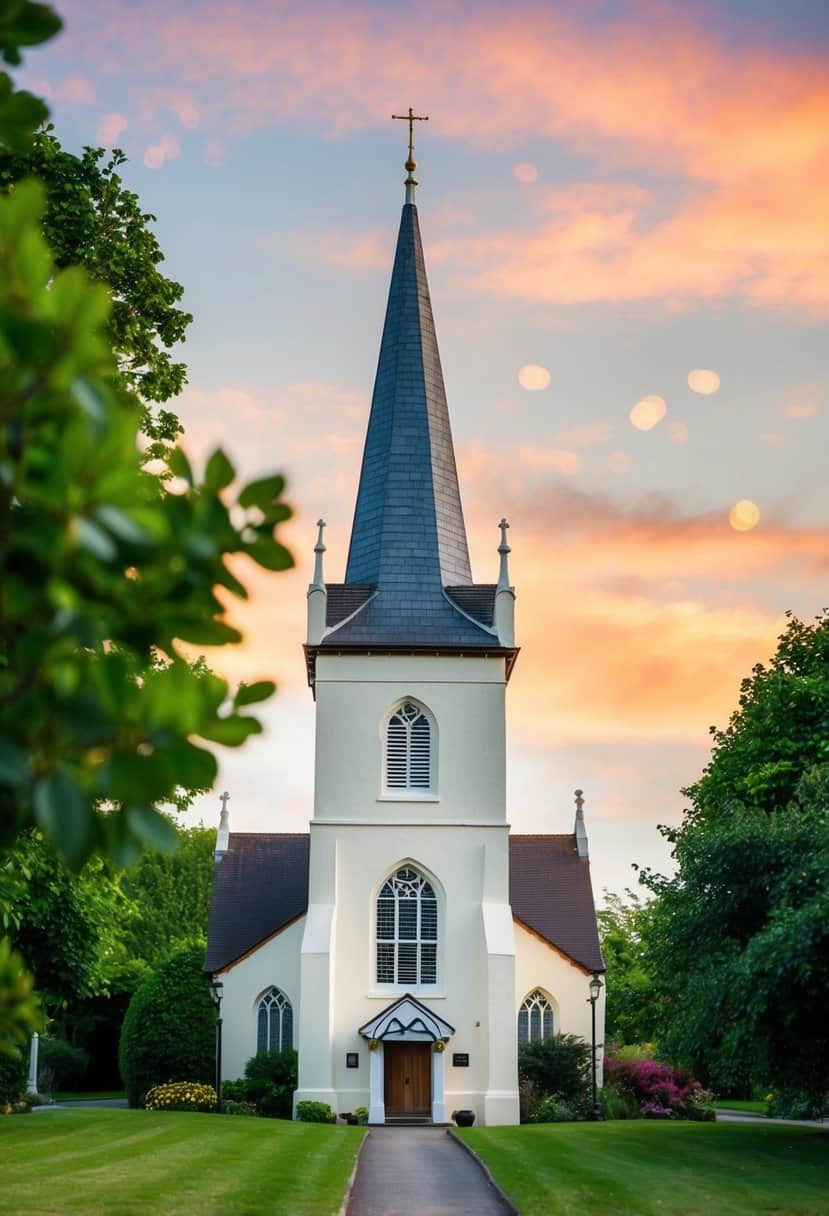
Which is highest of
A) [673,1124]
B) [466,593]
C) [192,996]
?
[466,593]

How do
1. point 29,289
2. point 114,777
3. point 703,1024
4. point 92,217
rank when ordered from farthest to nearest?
point 703,1024
point 92,217
point 29,289
point 114,777

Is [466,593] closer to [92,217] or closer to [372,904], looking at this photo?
[372,904]

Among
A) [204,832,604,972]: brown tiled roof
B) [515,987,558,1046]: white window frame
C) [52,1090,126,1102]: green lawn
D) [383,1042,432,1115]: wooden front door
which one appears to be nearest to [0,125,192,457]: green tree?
[383,1042,432,1115]: wooden front door

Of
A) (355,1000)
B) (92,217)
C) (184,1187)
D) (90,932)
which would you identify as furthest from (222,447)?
(355,1000)

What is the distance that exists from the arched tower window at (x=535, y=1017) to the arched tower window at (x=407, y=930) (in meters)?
5.10

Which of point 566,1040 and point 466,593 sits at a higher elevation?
point 466,593

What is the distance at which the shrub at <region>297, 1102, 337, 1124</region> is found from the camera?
112 ft

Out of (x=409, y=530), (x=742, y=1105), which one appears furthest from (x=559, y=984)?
(x=409, y=530)

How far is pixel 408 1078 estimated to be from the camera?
3572 centimetres

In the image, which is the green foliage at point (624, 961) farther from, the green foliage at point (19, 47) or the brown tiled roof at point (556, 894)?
the green foliage at point (19, 47)

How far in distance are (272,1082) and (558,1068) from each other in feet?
25.4

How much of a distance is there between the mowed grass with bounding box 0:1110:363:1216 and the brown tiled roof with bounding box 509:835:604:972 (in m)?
12.9

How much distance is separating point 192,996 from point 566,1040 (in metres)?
10.7

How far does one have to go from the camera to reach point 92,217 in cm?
2069
